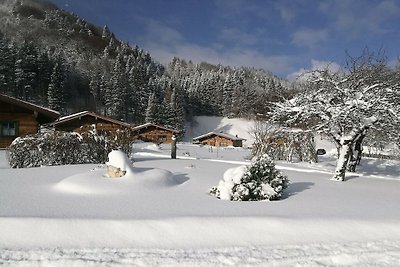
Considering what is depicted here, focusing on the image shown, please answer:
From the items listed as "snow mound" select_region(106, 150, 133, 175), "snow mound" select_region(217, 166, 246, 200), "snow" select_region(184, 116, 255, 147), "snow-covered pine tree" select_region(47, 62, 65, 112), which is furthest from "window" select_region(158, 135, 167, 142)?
"snow mound" select_region(217, 166, 246, 200)

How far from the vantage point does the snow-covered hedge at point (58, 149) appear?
1437cm

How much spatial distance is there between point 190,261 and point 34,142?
11955 mm

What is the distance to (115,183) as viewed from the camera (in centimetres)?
891

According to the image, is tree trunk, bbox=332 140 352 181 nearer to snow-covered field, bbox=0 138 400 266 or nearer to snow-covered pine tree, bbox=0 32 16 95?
snow-covered field, bbox=0 138 400 266

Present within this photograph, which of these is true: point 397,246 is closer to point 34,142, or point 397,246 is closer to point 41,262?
point 41,262

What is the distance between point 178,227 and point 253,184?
3.25 metres

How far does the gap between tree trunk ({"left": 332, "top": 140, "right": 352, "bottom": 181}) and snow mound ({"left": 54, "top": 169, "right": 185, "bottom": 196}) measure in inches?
272

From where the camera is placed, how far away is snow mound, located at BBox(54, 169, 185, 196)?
8.41 m

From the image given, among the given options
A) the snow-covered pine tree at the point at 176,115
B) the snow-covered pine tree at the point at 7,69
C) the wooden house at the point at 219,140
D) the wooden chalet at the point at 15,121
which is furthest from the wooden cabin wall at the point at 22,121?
the snow-covered pine tree at the point at 7,69

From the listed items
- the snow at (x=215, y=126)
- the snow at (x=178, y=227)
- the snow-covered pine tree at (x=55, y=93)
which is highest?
the snow-covered pine tree at (x=55, y=93)

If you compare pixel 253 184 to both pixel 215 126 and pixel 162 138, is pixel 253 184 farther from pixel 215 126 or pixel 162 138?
pixel 215 126

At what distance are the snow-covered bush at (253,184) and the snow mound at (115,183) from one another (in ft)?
5.25

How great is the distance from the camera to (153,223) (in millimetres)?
5949

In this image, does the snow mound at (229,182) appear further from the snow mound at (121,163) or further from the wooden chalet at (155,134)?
the wooden chalet at (155,134)
